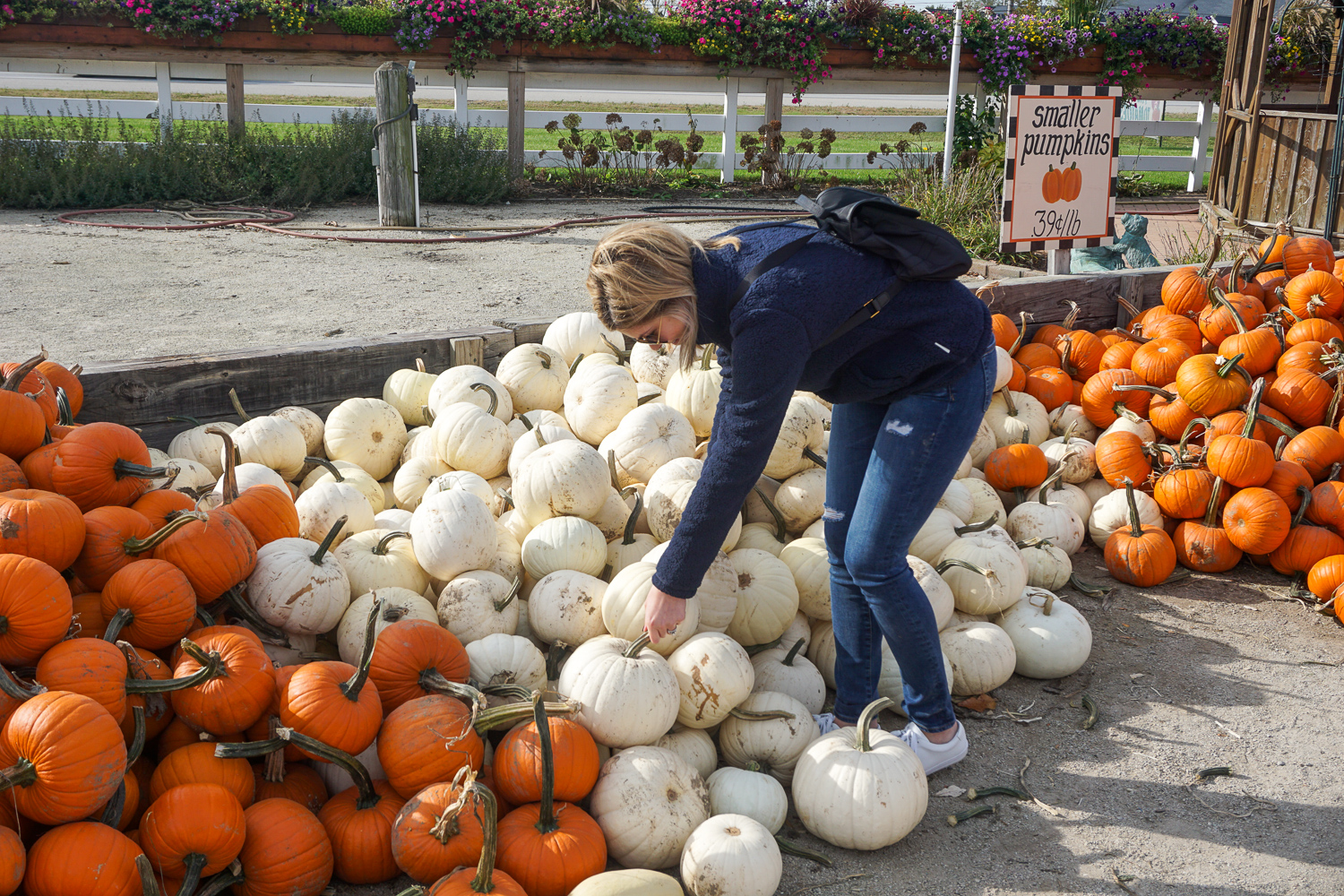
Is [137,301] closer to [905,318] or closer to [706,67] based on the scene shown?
[905,318]

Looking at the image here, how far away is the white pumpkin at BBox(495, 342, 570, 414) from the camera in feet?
13.2

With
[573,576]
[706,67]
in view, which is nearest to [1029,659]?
[573,576]

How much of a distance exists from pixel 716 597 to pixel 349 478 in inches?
54.8

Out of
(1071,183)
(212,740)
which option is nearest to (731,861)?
(212,740)

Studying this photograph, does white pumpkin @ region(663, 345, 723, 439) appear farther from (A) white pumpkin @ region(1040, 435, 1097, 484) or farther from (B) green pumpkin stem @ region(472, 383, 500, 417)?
(A) white pumpkin @ region(1040, 435, 1097, 484)

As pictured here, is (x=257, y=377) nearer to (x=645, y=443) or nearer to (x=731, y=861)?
(x=645, y=443)

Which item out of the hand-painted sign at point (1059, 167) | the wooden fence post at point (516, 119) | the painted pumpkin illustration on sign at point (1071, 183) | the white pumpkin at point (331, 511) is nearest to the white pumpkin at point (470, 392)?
the white pumpkin at point (331, 511)

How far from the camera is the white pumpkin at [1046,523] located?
13.0 ft

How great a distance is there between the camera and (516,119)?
12.6 metres

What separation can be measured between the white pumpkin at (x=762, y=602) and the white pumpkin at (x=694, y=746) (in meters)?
0.37

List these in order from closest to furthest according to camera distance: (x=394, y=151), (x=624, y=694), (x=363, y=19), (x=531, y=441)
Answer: (x=624, y=694)
(x=531, y=441)
(x=394, y=151)
(x=363, y=19)

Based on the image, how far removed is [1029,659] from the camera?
10.7 ft

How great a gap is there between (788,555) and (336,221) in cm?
779

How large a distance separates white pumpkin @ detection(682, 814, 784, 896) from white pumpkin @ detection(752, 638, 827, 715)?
0.65m
